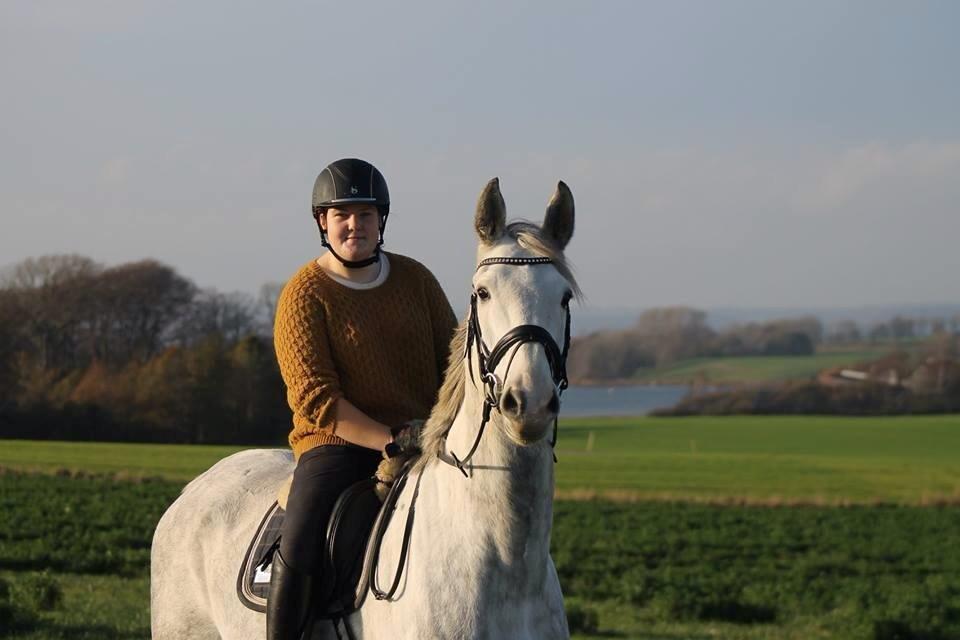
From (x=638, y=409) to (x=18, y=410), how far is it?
62277mm

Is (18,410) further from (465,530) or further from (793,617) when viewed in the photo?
(465,530)

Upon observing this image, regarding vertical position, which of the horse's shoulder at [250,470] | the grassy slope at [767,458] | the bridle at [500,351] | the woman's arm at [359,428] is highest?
the bridle at [500,351]

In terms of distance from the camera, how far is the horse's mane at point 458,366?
12.8 ft

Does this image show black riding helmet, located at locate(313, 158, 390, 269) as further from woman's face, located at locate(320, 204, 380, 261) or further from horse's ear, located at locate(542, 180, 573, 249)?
horse's ear, located at locate(542, 180, 573, 249)

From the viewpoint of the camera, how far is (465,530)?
13.2 ft

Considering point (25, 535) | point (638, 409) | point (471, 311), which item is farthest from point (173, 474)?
point (638, 409)

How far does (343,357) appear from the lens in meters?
4.71

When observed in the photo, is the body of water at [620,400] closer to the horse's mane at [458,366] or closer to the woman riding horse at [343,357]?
the woman riding horse at [343,357]

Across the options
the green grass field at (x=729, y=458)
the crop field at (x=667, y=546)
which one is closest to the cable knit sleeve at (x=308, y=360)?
the crop field at (x=667, y=546)

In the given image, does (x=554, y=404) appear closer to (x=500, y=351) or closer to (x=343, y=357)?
(x=500, y=351)

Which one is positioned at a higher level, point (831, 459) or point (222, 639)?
point (222, 639)

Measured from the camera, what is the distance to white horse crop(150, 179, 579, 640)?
3.63 metres

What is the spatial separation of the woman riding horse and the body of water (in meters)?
77.8

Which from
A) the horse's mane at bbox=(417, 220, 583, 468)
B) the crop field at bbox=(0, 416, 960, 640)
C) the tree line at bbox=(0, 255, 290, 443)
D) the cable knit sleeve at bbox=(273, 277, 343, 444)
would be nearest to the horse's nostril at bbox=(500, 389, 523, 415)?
the horse's mane at bbox=(417, 220, 583, 468)
